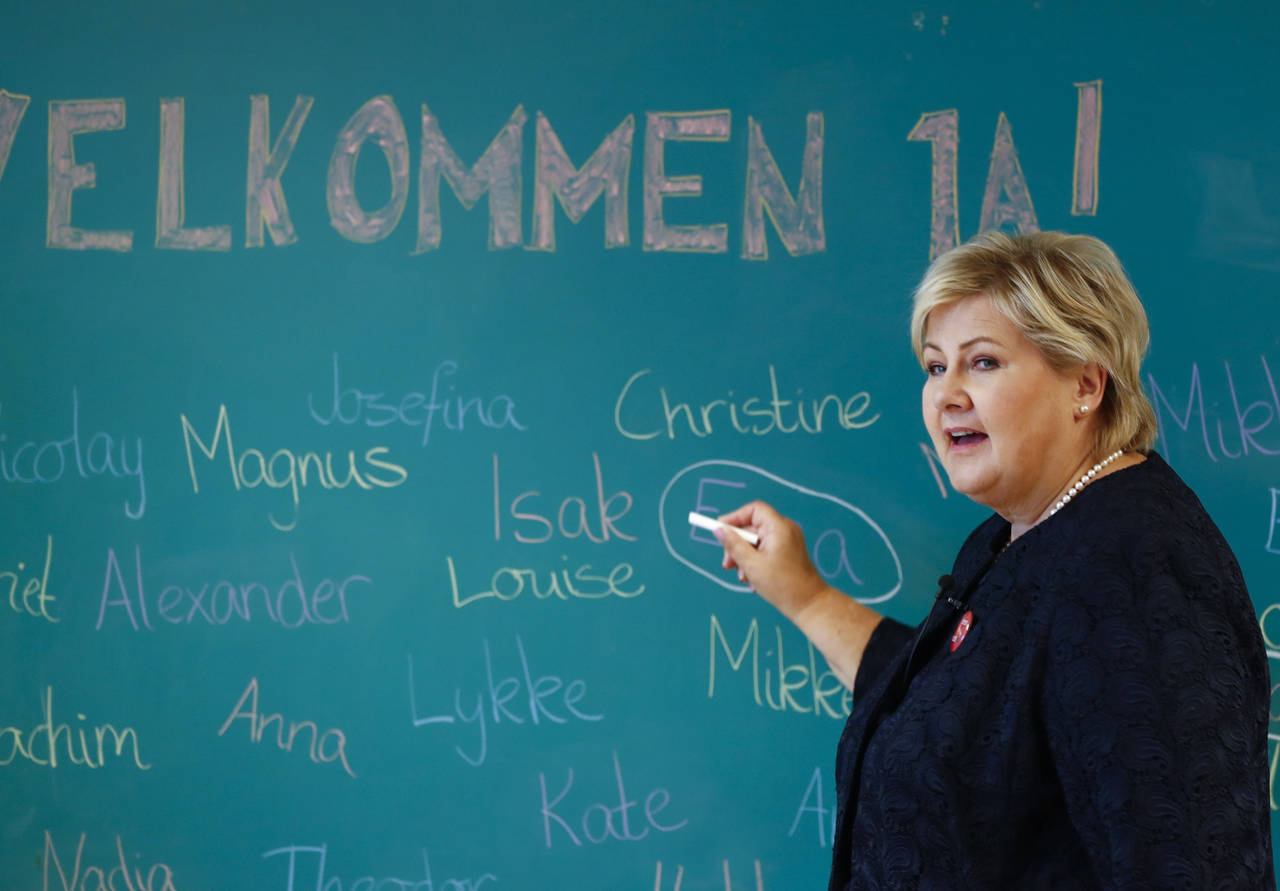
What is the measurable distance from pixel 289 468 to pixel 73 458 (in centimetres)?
39

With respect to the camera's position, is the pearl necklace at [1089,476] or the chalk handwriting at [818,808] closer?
the pearl necklace at [1089,476]

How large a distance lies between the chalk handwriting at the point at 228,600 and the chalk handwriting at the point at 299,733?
0.54ft

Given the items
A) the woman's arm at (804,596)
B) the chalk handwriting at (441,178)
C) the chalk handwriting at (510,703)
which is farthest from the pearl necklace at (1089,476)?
the chalk handwriting at (510,703)

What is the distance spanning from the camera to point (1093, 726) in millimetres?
833

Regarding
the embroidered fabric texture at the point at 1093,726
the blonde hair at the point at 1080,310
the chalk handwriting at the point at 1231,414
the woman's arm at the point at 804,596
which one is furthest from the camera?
the chalk handwriting at the point at 1231,414

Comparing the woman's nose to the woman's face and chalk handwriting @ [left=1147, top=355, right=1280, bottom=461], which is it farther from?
chalk handwriting @ [left=1147, top=355, right=1280, bottom=461]

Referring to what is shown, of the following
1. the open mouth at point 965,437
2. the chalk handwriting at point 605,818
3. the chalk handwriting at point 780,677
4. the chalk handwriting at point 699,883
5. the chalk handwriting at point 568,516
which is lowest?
the chalk handwriting at point 699,883

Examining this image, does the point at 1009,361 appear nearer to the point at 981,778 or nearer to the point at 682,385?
the point at 981,778

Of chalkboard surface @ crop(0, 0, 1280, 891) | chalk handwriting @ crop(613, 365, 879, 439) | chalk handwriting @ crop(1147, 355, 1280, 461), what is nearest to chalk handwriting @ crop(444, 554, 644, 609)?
chalkboard surface @ crop(0, 0, 1280, 891)

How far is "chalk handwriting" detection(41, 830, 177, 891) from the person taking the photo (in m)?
1.63

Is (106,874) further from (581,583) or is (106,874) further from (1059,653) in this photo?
(1059,653)

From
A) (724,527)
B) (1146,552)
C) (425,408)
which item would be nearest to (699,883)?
(724,527)

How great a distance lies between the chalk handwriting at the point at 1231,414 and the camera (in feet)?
5.16

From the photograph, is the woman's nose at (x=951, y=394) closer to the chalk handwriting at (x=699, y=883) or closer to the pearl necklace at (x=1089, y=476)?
the pearl necklace at (x=1089, y=476)
